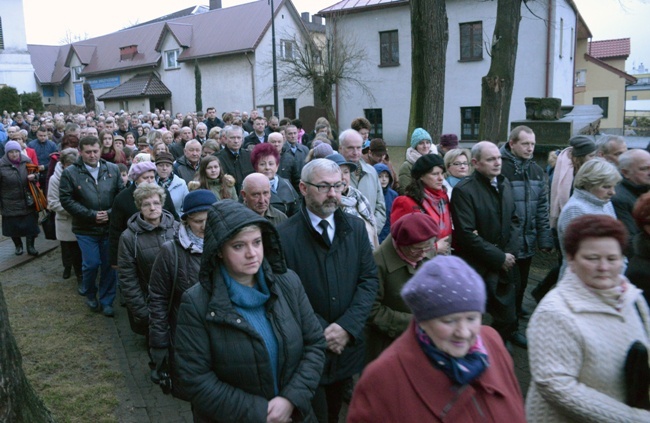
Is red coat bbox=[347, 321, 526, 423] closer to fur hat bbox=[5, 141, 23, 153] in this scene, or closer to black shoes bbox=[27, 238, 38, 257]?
fur hat bbox=[5, 141, 23, 153]

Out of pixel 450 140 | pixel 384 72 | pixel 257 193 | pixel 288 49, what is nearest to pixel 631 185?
pixel 450 140

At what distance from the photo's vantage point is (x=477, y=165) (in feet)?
16.7

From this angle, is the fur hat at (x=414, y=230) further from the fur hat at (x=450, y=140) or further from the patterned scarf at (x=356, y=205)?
the fur hat at (x=450, y=140)

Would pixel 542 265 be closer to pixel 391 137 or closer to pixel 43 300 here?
pixel 43 300

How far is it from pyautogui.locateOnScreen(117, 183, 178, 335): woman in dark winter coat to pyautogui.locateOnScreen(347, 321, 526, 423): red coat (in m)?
3.26

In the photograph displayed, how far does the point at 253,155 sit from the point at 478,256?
2.57 metres

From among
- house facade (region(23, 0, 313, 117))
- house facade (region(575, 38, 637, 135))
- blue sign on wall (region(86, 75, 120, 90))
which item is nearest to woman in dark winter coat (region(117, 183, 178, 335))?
house facade (region(23, 0, 313, 117))

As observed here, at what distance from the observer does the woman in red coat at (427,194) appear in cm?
488

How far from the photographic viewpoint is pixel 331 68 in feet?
103

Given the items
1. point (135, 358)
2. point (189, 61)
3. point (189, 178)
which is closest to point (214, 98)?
point (189, 61)

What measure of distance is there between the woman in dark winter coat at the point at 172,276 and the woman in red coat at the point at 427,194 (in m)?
1.66

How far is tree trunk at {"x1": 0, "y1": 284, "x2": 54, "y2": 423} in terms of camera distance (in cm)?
354

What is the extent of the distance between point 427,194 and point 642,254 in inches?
75.3

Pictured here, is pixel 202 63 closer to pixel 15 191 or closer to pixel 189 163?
pixel 15 191
